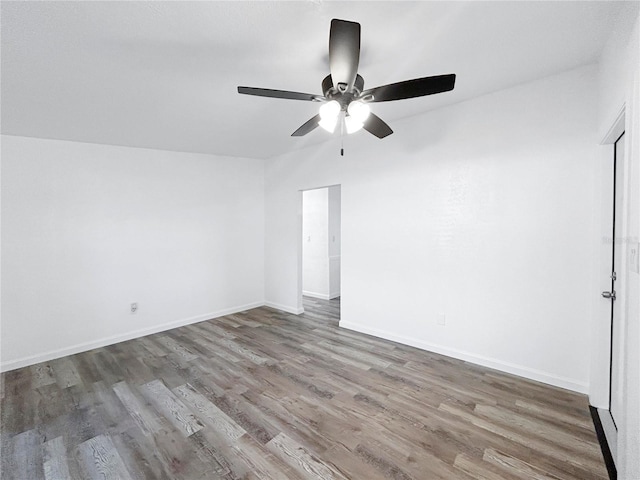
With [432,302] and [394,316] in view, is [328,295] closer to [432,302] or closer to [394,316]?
[394,316]

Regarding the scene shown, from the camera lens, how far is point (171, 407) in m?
2.30

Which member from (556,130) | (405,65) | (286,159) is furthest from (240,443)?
(286,159)

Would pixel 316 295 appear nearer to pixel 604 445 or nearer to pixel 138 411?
pixel 138 411

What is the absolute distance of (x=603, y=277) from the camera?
2.16 meters

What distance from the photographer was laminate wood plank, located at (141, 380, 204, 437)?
2076mm

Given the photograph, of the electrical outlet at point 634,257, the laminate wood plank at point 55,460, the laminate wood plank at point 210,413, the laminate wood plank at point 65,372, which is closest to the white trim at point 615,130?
the electrical outlet at point 634,257

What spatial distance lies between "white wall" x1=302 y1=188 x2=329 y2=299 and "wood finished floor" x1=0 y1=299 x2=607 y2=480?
8.55 ft

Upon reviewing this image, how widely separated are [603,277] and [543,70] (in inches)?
66.3

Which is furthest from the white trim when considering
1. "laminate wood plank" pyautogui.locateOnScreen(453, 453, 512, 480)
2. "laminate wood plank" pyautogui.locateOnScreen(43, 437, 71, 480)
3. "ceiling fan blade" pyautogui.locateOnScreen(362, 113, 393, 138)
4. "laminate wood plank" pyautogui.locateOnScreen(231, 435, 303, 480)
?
"laminate wood plank" pyautogui.locateOnScreen(43, 437, 71, 480)

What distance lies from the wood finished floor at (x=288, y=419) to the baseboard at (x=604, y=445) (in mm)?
38

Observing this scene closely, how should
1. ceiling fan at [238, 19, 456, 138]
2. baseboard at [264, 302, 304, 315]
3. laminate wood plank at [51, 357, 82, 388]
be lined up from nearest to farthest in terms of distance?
1. ceiling fan at [238, 19, 456, 138]
2. laminate wood plank at [51, 357, 82, 388]
3. baseboard at [264, 302, 304, 315]

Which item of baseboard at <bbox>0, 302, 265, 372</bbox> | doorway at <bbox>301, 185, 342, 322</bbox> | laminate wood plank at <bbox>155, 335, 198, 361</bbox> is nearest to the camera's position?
baseboard at <bbox>0, 302, 265, 372</bbox>

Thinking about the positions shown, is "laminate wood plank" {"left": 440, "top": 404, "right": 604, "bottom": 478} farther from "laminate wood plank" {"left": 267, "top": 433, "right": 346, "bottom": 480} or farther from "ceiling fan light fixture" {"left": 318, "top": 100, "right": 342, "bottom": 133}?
"ceiling fan light fixture" {"left": 318, "top": 100, "right": 342, "bottom": 133}

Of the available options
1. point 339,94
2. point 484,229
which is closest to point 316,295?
point 484,229
